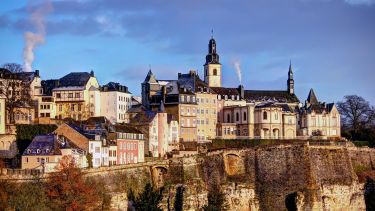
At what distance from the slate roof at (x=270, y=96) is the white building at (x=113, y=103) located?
21.3 metres

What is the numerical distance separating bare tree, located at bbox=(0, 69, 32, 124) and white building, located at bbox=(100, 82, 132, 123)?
938 centimetres

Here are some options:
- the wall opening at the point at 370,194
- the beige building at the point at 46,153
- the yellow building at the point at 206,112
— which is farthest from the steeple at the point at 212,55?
the beige building at the point at 46,153

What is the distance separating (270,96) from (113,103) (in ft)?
87.6

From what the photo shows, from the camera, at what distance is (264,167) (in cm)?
7819

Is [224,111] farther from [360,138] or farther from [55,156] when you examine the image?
[55,156]

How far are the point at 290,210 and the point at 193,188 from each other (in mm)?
9807

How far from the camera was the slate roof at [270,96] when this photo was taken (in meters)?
111

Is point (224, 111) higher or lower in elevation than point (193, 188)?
higher

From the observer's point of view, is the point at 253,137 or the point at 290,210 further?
the point at 253,137

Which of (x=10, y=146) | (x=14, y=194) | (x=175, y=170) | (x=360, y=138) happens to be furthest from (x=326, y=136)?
(x=14, y=194)

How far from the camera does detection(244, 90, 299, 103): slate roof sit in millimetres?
110688

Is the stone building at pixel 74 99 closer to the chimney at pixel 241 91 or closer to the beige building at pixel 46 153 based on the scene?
the beige building at pixel 46 153

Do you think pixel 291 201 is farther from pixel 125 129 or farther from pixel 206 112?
pixel 206 112

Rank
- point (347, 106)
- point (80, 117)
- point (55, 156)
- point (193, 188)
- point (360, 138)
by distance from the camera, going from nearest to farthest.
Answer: point (55, 156), point (193, 188), point (80, 117), point (360, 138), point (347, 106)
